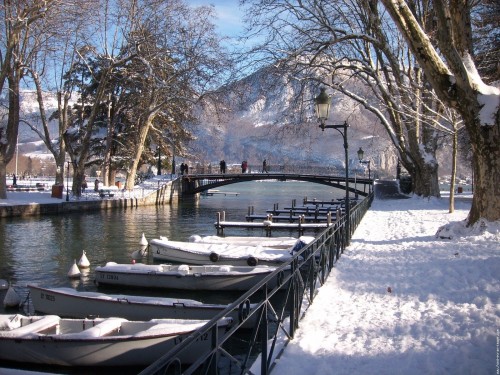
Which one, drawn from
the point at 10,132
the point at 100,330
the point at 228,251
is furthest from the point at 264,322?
the point at 10,132

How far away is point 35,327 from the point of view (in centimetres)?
795

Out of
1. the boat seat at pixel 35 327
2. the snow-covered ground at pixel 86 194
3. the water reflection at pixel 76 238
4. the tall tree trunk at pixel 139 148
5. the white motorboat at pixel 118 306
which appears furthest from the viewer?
the tall tree trunk at pixel 139 148

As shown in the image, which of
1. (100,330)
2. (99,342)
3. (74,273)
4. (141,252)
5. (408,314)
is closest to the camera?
(408,314)

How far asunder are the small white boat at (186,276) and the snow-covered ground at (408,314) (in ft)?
9.14

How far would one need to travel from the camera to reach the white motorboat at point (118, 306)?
30.3ft

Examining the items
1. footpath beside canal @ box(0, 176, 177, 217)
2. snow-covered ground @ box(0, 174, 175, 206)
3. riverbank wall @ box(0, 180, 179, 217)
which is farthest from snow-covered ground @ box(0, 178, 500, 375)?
snow-covered ground @ box(0, 174, 175, 206)

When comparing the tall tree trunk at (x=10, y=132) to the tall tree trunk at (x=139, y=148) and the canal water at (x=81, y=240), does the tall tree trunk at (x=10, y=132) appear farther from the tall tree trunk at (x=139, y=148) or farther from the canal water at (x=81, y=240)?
the tall tree trunk at (x=139, y=148)

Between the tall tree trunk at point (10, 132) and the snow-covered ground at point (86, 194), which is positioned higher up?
the tall tree trunk at point (10, 132)

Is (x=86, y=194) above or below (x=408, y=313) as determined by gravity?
above

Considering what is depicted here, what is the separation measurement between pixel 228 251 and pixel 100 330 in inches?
324

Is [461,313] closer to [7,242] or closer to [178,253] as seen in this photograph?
[178,253]

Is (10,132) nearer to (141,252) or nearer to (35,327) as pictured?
(141,252)

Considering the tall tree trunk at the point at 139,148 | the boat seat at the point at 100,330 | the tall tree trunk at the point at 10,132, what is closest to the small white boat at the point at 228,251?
the boat seat at the point at 100,330

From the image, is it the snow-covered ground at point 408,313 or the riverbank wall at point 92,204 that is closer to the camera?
the snow-covered ground at point 408,313
